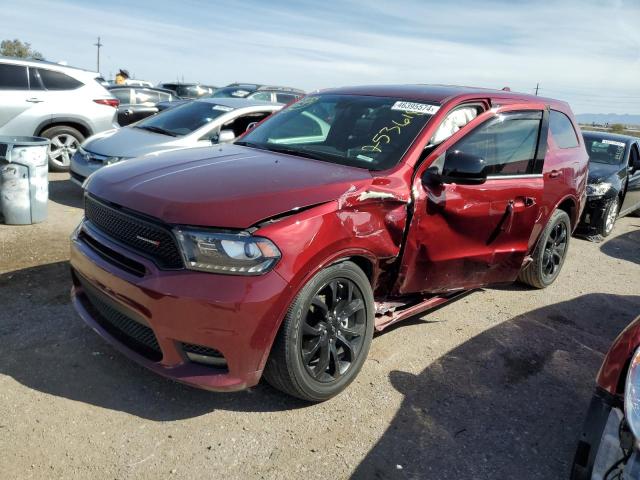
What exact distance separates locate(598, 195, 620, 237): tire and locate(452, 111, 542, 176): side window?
4.14 meters

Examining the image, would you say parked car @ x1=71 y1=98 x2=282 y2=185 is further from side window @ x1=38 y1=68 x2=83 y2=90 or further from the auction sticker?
the auction sticker

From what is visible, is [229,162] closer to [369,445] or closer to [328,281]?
[328,281]

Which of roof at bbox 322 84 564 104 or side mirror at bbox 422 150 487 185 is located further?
roof at bbox 322 84 564 104

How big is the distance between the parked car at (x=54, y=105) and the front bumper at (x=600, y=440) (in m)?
8.39

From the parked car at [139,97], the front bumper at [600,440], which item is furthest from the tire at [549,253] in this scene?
the parked car at [139,97]

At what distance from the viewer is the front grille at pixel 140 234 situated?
255 centimetres

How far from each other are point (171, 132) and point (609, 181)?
6.60m

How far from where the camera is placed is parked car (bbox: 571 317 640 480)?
1.94 m

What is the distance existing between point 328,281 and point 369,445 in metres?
0.88

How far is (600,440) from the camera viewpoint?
2109 millimetres

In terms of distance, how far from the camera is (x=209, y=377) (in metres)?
2.55

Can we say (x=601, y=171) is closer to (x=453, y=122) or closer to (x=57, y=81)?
(x=453, y=122)

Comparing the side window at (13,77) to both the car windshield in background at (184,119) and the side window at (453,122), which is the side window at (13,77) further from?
the side window at (453,122)

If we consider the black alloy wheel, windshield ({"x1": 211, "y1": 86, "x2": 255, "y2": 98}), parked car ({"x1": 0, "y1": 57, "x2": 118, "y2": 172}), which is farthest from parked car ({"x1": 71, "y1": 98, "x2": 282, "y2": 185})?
windshield ({"x1": 211, "y1": 86, "x2": 255, "y2": 98})
